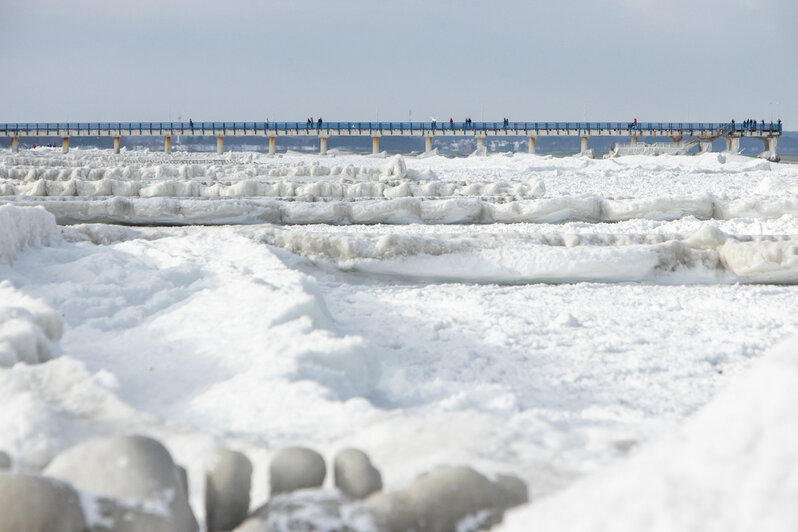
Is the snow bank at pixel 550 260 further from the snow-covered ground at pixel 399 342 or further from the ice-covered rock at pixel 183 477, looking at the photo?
the ice-covered rock at pixel 183 477

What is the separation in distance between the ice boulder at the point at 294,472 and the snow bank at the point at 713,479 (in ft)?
1.58

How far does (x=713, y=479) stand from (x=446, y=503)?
1.69 feet

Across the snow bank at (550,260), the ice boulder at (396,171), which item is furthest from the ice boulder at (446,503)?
the ice boulder at (396,171)

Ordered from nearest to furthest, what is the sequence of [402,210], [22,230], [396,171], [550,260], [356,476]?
1. [356,476]
2. [22,230]
3. [550,260]
4. [402,210]
5. [396,171]

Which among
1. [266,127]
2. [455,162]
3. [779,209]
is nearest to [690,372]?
[779,209]

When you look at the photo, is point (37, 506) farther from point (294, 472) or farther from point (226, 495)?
point (294, 472)

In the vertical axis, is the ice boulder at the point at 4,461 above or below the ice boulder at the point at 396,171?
below

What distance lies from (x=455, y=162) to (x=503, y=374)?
21.0m

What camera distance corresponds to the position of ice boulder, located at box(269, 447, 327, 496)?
4.99ft

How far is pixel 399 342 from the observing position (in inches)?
131

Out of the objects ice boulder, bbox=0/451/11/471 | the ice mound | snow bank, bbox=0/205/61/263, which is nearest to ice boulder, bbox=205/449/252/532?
ice boulder, bbox=0/451/11/471

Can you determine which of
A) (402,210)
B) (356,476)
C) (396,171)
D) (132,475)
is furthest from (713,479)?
(396,171)

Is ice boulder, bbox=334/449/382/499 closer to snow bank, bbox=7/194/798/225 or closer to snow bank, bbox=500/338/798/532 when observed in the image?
snow bank, bbox=500/338/798/532

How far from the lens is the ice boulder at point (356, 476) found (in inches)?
58.7
